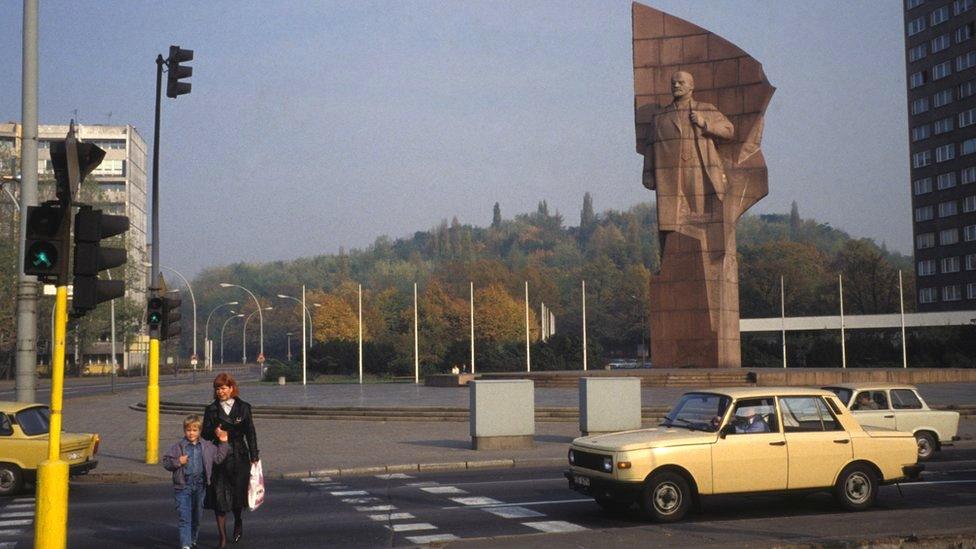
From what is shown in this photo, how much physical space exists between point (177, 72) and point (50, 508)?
13987 mm

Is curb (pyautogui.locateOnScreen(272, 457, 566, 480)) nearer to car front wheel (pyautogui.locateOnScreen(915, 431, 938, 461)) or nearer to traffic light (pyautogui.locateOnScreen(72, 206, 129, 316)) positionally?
car front wheel (pyautogui.locateOnScreen(915, 431, 938, 461))

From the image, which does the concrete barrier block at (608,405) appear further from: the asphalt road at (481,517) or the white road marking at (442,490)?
the white road marking at (442,490)

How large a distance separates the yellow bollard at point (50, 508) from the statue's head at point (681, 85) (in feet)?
118

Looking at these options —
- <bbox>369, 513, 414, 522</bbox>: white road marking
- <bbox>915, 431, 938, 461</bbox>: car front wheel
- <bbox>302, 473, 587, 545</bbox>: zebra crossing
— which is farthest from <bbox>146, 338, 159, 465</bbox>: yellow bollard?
<bbox>915, 431, 938, 461</bbox>: car front wheel

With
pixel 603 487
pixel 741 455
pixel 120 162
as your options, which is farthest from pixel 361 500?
pixel 120 162

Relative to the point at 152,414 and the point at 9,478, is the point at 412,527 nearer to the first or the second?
the point at 9,478

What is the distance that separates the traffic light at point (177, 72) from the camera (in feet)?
67.5

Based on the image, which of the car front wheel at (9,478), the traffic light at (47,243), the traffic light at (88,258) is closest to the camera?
the traffic light at (47,243)

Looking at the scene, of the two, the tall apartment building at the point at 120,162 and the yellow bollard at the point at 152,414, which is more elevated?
the tall apartment building at the point at 120,162

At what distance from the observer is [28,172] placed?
15.5 meters

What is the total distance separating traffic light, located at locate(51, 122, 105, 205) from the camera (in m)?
8.91

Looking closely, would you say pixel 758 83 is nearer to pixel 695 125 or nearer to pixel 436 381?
pixel 695 125

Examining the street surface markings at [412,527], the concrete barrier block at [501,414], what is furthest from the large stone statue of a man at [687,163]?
the street surface markings at [412,527]

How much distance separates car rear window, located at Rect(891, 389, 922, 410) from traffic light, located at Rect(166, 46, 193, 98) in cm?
1552
